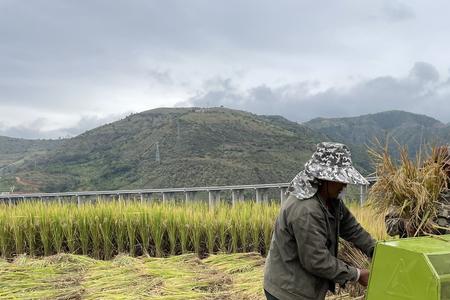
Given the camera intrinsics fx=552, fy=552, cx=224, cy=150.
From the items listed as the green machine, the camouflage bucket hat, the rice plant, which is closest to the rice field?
the rice plant

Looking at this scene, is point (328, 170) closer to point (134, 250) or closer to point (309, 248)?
point (309, 248)

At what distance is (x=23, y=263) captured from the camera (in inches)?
271

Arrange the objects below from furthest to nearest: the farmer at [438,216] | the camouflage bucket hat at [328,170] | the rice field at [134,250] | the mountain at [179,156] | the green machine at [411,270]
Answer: the mountain at [179,156], the rice field at [134,250], the farmer at [438,216], the camouflage bucket hat at [328,170], the green machine at [411,270]

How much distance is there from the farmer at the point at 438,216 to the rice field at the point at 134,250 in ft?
6.70

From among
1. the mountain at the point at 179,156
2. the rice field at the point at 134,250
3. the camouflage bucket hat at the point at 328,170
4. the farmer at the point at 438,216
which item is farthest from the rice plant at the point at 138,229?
the mountain at the point at 179,156

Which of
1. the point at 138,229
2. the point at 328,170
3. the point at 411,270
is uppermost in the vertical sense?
the point at 328,170

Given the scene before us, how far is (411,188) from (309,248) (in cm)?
79

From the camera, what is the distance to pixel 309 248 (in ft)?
8.00

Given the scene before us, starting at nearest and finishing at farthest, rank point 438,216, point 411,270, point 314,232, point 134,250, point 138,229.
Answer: point 411,270, point 314,232, point 438,216, point 134,250, point 138,229

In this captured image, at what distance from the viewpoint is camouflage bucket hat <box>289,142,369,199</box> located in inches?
95.6

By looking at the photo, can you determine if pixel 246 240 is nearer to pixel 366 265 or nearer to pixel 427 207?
pixel 366 265

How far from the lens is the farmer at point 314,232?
2439 mm

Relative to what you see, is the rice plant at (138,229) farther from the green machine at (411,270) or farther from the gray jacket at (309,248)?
the green machine at (411,270)

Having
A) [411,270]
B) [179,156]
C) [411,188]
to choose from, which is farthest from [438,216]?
[179,156]
